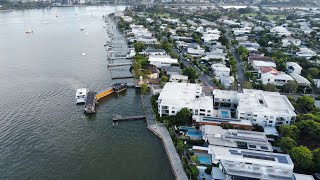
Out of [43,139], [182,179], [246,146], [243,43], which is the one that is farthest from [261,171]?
[243,43]

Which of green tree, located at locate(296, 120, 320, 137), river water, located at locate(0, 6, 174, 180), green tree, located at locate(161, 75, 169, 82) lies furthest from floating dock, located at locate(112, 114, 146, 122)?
green tree, located at locate(296, 120, 320, 137)

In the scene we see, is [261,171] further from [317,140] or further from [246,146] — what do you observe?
[317,140]

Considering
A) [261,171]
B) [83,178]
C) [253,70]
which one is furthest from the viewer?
[253,70]

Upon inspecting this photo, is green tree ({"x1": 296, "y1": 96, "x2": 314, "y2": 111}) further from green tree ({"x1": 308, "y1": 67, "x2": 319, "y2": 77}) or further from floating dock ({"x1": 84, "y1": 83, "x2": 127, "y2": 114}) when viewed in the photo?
floating dock ({"x1": 84, "y1": 83, "x2": 127, "y2": 114})

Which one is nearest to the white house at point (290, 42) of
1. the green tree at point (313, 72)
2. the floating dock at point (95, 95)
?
the green tree at point (313, 72)

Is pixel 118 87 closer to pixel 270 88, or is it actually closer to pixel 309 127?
pixel 270 88

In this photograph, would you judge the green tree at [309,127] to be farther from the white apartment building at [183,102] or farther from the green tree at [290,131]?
the white apartment building at [183,102]
